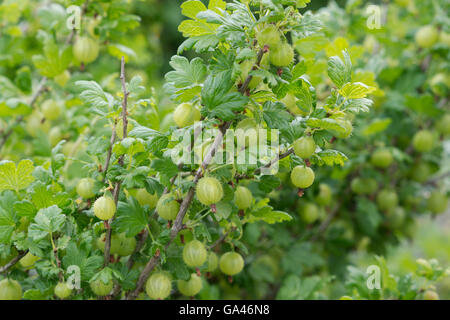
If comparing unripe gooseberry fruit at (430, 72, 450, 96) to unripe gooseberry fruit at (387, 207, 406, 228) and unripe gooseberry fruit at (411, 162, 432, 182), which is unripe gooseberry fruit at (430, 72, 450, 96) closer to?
unripe gooseberry fruit at (411, 162, 432, 182)

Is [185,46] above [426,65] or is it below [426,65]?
below

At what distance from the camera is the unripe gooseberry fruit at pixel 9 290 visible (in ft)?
2.76

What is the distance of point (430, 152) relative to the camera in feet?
5.53

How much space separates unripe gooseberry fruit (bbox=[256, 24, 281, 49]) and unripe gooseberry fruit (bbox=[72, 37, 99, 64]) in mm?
666

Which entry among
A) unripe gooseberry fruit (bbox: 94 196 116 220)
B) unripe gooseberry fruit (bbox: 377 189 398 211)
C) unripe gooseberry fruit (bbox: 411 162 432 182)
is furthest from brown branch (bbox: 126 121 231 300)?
unripe gooseberry fruit (bbox: 411 162 432 182)

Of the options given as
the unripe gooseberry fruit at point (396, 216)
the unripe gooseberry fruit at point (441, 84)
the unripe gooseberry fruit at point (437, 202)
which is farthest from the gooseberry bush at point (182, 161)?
the unripe gooseberry fruit at point (437, 202)

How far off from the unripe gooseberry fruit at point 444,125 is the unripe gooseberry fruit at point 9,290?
137 centimetres

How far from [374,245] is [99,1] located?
1.25 m

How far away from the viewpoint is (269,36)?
0.68 m

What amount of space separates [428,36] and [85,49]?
1102 mm

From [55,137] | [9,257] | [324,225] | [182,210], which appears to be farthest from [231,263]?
[324,225]

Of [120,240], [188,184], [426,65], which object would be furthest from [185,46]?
[426,65]

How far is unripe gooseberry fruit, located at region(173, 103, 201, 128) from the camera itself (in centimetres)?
75
